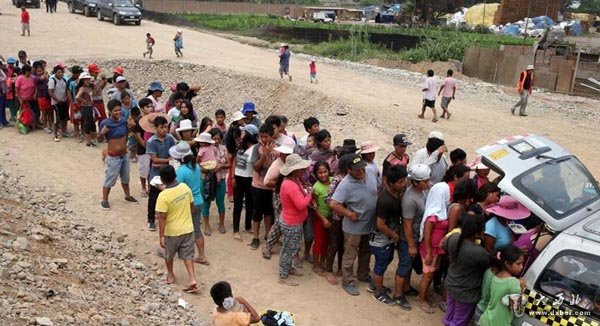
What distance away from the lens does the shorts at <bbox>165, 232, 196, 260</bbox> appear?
19.3ft

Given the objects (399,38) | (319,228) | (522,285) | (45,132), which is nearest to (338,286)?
(319,228)

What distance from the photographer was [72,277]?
5457 mm

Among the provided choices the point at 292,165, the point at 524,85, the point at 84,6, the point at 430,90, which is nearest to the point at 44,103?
the point at 292,165

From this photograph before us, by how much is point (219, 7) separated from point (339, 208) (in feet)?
170

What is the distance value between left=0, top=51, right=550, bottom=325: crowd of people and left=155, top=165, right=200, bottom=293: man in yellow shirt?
0.5 inches

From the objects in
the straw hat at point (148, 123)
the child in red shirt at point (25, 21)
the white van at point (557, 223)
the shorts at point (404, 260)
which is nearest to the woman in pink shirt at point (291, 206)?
the shorts at point (404, 260)

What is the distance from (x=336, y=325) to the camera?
5.63 meters

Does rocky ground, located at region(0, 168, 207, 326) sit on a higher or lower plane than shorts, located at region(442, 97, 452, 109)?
lower

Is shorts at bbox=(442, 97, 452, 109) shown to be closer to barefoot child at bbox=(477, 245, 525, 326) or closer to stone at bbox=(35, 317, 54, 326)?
barefoot child at bbox=(477, 245, 525, 326)

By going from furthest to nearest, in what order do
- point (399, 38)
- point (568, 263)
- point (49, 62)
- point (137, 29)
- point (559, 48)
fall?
point (399, 38)
point (137, 29)
point (559, 48)
point (49, 62)
point (568, 263)

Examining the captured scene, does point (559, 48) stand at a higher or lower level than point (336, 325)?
higher

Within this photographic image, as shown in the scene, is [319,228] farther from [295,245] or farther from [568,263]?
[568,263]

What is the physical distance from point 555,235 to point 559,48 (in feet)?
71.4

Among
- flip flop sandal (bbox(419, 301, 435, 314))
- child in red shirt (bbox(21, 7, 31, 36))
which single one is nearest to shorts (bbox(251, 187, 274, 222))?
flip flop sandal (bbox(419, 301, 435, 314))
